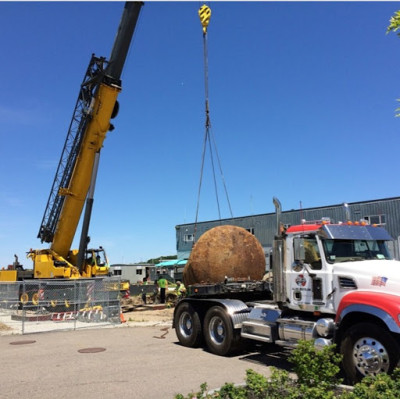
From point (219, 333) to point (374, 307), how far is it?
171 inches

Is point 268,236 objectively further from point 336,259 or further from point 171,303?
point 336,259

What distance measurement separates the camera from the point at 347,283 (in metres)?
7.11

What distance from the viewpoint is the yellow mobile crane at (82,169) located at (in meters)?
17.2

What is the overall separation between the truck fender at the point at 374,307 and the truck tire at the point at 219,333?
9.75 feet

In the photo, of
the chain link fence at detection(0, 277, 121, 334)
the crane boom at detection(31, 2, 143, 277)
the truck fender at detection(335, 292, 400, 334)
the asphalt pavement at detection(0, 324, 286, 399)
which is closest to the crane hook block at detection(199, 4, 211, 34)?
the crane boom at detection(31, 2, 143, 277)

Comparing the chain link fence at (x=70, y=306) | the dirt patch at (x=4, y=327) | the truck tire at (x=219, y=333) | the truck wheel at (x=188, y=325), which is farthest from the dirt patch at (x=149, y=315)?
the truck tire at (x=219, y=333)

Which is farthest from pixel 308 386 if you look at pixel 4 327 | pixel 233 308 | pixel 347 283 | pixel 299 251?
pixel 4 327

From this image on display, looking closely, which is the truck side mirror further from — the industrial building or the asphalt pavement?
the industrial building

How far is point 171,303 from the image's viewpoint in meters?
21.8

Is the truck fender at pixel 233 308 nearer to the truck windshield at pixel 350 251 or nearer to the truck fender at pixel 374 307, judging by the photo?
the truck windshield at pixel 350 251

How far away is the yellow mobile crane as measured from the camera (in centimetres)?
1720

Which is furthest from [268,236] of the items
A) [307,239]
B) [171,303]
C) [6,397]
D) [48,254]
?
[6,397]

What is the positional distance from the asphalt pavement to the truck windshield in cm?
249

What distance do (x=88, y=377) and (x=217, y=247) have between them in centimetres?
477
